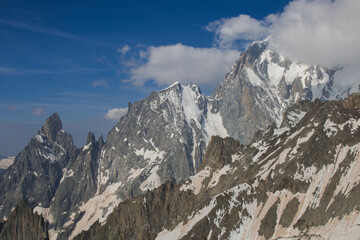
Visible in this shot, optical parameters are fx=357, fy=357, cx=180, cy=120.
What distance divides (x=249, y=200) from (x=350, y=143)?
49.9 meters

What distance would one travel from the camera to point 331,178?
146375 millimetres

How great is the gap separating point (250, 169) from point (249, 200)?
35453 millimetres

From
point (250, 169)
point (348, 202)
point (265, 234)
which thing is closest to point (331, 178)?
point (348, 202)

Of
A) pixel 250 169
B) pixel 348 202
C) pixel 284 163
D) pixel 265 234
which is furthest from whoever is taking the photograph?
pixel 250 169

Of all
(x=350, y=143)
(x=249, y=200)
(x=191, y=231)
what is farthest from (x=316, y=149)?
(x=191, y=231)

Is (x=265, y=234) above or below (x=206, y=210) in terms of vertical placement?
below

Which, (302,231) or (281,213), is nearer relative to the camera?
(302,231)

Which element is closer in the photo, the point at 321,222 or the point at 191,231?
the point at 321,222

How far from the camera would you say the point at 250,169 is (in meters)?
193

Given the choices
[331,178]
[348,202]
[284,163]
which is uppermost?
[284,163]

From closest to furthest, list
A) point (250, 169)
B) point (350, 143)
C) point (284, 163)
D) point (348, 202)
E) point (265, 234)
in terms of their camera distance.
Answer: point (348, 202) → point (265, 234) → point (350, 143) → point (284, 163) → point (250, 169)

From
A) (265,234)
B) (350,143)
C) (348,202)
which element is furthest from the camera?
(350,143)

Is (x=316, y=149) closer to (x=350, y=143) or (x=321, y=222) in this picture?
(x=350, y=143)

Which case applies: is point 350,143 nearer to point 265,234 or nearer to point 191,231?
point 265,234
